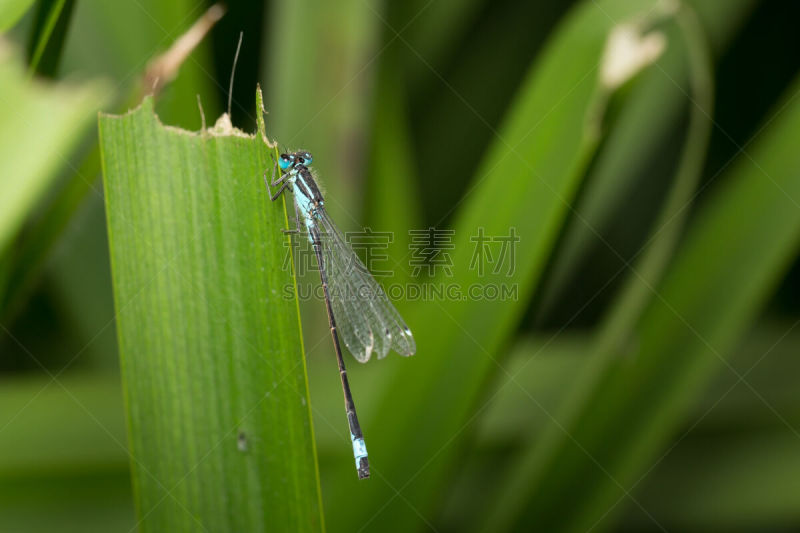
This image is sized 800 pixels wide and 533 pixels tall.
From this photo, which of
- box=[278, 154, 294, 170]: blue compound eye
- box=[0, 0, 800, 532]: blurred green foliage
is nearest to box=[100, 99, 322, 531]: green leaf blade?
box=[0, 0, 800, 532]: blurred green foliage

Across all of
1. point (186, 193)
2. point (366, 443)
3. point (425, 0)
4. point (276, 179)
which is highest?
point (425, 0)

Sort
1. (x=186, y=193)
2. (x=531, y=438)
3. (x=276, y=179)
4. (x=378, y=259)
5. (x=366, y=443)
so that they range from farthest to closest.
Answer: (x=378, y=259)
(x=531, y=438)
(x=366, y=443)
(x=276, y=179)
(x=186, y=193)

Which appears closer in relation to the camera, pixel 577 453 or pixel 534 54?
pixel 577 453

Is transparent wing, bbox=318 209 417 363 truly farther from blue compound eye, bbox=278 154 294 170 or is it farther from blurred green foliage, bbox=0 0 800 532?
blue compound eye, bbox=278 154 294 170

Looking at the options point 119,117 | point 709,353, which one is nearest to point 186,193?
point 119,117

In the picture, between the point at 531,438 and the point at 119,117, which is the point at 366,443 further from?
the point at 119,117

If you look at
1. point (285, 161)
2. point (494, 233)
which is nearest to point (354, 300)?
point (285, 161)

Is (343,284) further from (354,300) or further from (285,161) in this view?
(285,161)
